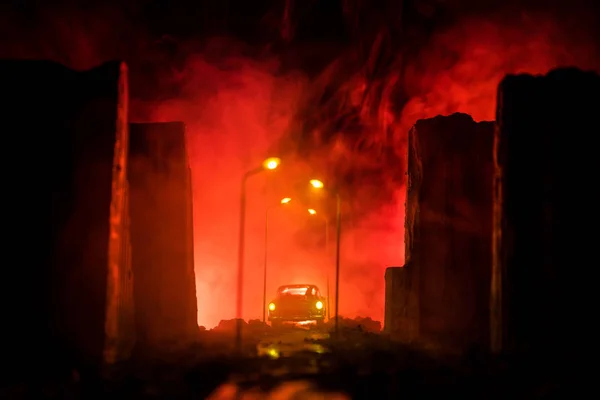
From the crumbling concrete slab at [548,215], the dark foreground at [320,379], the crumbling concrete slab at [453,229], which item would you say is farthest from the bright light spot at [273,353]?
the crumbling concrete slab at [548,215]

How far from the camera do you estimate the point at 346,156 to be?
35969 mm

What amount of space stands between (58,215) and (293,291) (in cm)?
1710

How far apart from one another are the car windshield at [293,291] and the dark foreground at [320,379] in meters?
13.3

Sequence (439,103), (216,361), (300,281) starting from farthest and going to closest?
(300,281) < (439,103) < (216,361)

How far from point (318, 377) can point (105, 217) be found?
3.94m

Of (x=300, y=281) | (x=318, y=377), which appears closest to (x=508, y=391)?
(x=318, y=377)

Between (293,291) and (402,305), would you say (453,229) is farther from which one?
(293,291)

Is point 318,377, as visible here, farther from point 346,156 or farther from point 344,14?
point 346,156

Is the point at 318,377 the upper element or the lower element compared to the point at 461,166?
lower

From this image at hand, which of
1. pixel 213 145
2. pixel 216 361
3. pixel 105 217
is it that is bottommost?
pixel 216 361

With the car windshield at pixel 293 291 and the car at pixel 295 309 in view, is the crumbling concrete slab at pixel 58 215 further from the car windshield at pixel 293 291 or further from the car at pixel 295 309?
the car windshield at pixel 293 291

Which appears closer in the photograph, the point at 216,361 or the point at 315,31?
the point at 216,361

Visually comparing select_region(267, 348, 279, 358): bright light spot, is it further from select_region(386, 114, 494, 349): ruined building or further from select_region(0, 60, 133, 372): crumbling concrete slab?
select_region(0, 60, 133, 372): crumbling concrete slab

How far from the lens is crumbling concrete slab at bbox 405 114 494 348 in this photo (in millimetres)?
12320
